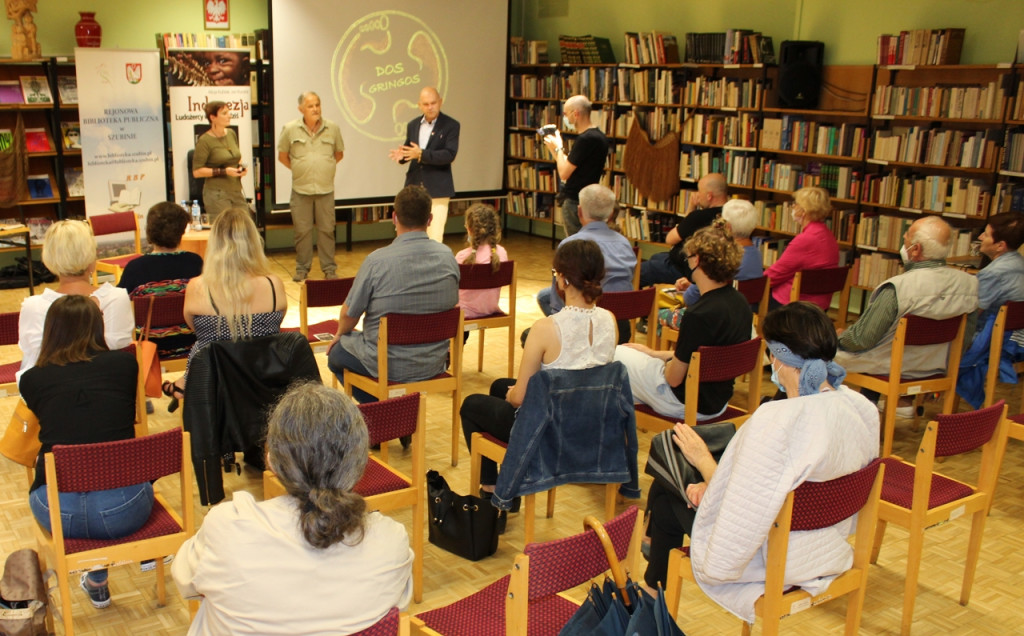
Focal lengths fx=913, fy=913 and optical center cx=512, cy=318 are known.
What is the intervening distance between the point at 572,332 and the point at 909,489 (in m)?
1.34

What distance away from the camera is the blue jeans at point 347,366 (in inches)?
171

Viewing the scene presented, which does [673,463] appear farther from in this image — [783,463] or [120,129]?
[120,129]

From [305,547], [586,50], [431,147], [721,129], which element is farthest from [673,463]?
[586,50]

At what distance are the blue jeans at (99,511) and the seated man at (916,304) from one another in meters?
3.42

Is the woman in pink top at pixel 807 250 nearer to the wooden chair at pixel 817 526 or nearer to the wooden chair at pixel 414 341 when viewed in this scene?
the wooden chair at pixel 414 341

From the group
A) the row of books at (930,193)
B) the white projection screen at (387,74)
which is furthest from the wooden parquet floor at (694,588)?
the white projection screen at (387,74)

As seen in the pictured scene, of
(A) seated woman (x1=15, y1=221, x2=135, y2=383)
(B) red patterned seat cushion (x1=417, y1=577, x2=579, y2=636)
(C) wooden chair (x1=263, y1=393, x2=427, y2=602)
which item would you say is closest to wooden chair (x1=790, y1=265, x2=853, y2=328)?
(C) wooden chair (x1=263, y1=393, x2=427, y2=602)

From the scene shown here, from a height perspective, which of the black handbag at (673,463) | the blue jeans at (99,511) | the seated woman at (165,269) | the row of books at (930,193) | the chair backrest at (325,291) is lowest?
the blue jeans at (99,511)

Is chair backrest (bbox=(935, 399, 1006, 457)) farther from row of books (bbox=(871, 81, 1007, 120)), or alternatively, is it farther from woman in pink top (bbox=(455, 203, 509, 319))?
row of books (bbox=(871, 81, 1007, 120))

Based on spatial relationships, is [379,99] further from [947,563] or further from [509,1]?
[947,563]

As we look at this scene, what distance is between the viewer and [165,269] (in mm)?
4484

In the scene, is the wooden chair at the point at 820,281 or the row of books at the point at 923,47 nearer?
the wooden chair at the point at 820,281

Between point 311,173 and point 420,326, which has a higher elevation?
point 311,173

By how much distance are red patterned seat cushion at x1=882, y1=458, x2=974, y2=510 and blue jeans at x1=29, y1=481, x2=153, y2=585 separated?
2.45 meters
